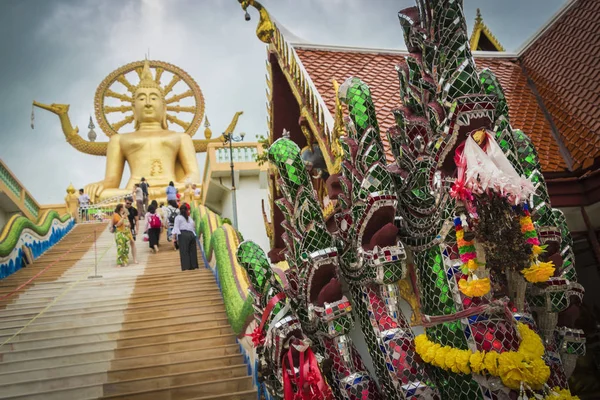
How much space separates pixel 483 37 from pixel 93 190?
17.5 metres

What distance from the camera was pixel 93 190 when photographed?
22.3 meters

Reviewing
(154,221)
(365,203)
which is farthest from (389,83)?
(154,221)

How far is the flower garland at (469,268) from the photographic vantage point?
8.28ft

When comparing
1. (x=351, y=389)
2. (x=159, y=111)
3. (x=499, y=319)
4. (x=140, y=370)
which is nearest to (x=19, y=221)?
(x=140, y=370)

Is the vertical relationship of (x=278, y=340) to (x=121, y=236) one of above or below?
below

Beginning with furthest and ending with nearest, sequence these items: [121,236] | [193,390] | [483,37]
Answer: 1. [121,236]
2. [483,37]
3. [193,390]

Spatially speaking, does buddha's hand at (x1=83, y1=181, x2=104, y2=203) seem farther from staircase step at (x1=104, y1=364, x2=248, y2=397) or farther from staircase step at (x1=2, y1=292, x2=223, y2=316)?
staircase step at (x1=104, y1=364, x2=248, y2=397)

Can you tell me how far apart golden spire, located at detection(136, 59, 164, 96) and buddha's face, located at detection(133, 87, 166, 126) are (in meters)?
0.20

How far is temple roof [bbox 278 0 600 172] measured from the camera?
5.15 meters

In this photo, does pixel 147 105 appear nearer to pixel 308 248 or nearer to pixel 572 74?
pixel 572 74

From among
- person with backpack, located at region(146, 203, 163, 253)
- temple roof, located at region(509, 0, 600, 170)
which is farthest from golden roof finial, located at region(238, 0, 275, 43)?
person with backpack, located at region(146, 203, 163, 253)

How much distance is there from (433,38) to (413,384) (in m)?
1.86

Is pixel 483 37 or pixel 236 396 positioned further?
pixel 483 37

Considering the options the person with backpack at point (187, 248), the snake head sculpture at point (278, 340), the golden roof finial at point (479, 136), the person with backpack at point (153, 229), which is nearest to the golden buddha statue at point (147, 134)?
the person with backpack at point (153, 229)
